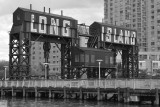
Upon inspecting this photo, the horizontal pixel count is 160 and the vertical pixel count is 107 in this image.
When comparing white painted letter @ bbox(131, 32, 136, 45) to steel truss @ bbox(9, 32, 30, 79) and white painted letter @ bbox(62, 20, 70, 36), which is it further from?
steel truss @ bbox(9, 32, 30, 79)

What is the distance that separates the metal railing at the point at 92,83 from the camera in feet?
159

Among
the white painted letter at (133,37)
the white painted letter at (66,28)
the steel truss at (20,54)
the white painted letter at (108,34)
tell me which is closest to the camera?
the steel truss at (20,54)

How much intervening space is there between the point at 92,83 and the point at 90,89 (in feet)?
4.22

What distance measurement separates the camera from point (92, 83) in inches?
2191

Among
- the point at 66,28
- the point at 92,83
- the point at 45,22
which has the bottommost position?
the point at 92,83

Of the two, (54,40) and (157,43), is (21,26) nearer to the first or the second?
(54,40)

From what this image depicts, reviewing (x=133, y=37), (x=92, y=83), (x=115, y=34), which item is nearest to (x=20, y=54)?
(x=92, y=83)

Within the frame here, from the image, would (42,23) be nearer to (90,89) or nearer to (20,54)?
(20,54)

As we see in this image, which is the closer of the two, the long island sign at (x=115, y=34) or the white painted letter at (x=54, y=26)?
the white painted letter at (x=54, y=26)

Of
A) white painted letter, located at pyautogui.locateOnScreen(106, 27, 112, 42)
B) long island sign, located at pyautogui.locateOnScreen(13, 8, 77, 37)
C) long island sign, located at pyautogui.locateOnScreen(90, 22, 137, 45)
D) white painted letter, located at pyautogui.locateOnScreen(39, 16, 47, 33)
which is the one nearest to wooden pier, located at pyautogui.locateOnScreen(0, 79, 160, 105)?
long island sign, located at pyautogui.locateOnScreen(13, 8, 77, 37)

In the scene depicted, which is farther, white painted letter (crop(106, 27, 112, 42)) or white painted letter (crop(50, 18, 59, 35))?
white painted letter (crop(106, 27, 112, 42))

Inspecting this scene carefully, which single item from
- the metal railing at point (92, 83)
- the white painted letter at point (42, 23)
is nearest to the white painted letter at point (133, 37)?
the white painted letter at point (42, 23)

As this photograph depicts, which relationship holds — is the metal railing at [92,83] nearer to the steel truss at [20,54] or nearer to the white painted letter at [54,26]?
the steel truss at [20,54]

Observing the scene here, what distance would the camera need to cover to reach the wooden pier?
4838 cm
